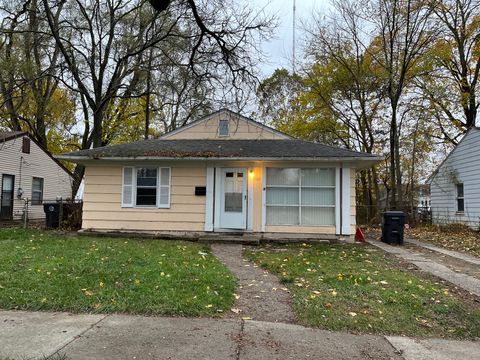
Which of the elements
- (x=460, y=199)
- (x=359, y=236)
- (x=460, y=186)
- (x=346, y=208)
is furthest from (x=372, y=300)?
(x=460, y=186)

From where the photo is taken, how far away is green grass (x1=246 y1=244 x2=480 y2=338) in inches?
175

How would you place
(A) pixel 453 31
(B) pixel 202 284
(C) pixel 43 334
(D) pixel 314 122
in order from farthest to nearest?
(D) pixel 314 122, (A) pixel 453 31, (B) pixel 202 284, (C) pixel 43 334

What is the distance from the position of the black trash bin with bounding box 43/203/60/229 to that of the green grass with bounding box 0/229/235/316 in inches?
188

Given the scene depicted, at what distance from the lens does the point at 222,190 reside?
12.0 metres

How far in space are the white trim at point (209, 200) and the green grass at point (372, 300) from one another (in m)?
3.86

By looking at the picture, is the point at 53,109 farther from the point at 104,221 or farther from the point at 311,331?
the point at 311,331

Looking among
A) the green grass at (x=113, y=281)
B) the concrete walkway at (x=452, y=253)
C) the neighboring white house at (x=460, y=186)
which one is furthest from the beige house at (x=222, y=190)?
the neighboring white house at (x=460, y=186)

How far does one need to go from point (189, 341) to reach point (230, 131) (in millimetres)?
11405

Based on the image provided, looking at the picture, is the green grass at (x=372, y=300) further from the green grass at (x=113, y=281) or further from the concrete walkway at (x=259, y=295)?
the green grass at (x=113, y=281)

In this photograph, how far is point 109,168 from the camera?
1234 cm

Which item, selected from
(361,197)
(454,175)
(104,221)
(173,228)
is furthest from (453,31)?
(104,221)

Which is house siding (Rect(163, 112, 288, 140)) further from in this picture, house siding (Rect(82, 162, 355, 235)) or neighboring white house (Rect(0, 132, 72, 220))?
neighboring white house (Rect(0, 132, 72, 220))

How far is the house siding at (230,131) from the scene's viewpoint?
14609 mm

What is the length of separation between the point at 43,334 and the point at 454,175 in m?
18.8
